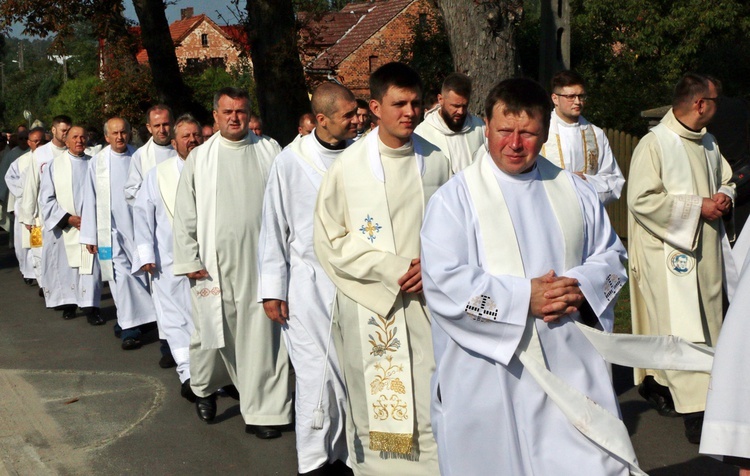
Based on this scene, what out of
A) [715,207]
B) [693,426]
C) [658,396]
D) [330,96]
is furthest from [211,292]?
[715,207]

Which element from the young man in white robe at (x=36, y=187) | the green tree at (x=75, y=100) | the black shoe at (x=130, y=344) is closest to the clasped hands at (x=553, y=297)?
the black shoe at (x=130, y=344)

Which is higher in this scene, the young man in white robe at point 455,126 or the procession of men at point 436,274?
the young man in white robe at point 455,126

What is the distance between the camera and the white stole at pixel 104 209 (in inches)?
409

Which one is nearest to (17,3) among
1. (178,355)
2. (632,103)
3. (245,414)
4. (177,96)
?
(177,96)

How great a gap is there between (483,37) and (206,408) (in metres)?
3.97

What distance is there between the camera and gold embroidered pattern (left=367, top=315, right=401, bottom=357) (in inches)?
210


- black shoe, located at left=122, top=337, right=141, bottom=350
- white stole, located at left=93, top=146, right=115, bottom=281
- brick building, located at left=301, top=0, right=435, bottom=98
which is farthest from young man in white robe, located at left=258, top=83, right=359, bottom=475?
brick building, located at left=301, top=0, right=435, bottom=98

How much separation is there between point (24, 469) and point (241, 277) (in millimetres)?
1726

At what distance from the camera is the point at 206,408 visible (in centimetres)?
728

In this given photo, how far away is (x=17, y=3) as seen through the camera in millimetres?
17266

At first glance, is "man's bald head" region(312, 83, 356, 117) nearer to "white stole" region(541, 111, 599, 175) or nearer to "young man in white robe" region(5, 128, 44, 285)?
"white stole" region(541, 111, 599, 175)

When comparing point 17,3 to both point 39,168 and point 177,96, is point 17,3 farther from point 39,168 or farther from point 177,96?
point 39,168

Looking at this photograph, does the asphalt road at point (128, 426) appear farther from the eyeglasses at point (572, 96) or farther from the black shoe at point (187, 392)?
the eyeglasses at point (572, 96)

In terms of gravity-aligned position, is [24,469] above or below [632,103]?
below
